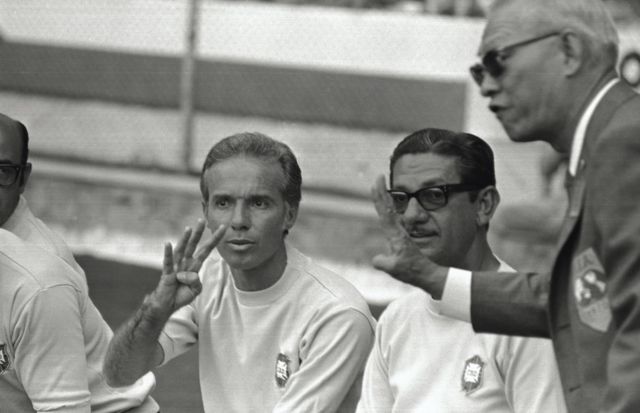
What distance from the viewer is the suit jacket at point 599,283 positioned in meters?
2.42

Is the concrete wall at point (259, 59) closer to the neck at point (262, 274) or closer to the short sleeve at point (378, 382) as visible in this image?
the neck at point (262, 274)

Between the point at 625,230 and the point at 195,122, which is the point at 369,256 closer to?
the point at 195,122

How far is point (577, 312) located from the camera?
2.62m

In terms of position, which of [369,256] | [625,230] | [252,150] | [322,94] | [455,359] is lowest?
[369,256]

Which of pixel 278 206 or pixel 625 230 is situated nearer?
pixel 625 230

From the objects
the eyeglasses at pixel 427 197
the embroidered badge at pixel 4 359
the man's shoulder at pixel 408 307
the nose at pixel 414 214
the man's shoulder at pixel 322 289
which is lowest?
the embroidered badge at pixel 4 359

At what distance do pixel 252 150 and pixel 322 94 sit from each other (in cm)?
574

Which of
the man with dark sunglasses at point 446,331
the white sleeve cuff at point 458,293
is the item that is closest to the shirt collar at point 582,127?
the white sleeve cuff at point 458,293

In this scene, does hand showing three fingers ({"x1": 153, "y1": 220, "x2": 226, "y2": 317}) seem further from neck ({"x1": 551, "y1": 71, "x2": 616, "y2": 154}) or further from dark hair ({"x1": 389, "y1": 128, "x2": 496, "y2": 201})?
neck ({"x1": 551, "y1": 71, "x2": 616, "y2": 154})

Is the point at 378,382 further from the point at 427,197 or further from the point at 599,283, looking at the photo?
the point at 599,283

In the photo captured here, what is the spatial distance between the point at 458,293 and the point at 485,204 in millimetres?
864

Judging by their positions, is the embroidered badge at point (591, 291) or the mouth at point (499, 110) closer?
the embroidered badge at point (591, 291)

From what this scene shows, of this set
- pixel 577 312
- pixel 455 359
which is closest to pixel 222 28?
pixel 455 359

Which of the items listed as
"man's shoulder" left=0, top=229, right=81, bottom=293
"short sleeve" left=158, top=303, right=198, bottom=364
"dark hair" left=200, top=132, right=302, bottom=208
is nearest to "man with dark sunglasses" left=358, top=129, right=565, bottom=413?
"dark hair" left=200, top=132, right=302, bottom=208
